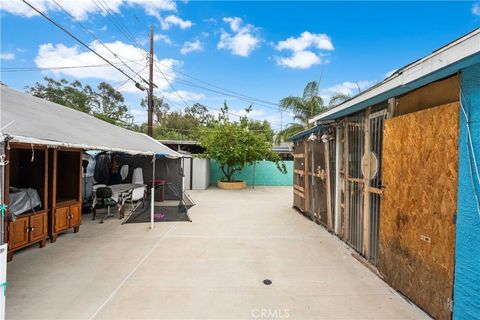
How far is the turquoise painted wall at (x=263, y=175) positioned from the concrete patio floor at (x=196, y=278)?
32.4ft

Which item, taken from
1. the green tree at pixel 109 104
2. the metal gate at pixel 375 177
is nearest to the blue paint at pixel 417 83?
the metal gate at pixel 375 177

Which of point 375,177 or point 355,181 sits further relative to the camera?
point 355,181

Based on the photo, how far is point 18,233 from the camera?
3902 mm

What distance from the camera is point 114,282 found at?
312 centimetres

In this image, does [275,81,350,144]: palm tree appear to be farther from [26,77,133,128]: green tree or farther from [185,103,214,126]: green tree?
[185,103,214,126]: green tree

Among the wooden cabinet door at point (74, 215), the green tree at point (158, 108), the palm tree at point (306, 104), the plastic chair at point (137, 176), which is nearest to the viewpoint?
the wooden cabinet door at point (74, 215)

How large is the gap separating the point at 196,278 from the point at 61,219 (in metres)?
3.36

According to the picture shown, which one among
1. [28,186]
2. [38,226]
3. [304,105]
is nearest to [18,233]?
[38,226]

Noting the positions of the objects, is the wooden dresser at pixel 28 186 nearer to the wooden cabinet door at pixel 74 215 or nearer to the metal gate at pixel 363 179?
the wooden cabinet door at pixel 74 215

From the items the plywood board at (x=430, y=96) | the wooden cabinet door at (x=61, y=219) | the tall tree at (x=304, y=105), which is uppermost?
the tall tree at (x=304, y=105)

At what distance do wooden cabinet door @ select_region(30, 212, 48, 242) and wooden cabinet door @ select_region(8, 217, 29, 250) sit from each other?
120mm

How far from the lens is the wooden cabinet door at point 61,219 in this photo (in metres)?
4.75

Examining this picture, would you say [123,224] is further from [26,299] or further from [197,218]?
[26,299]

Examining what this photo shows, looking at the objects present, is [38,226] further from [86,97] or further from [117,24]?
[86,97]
